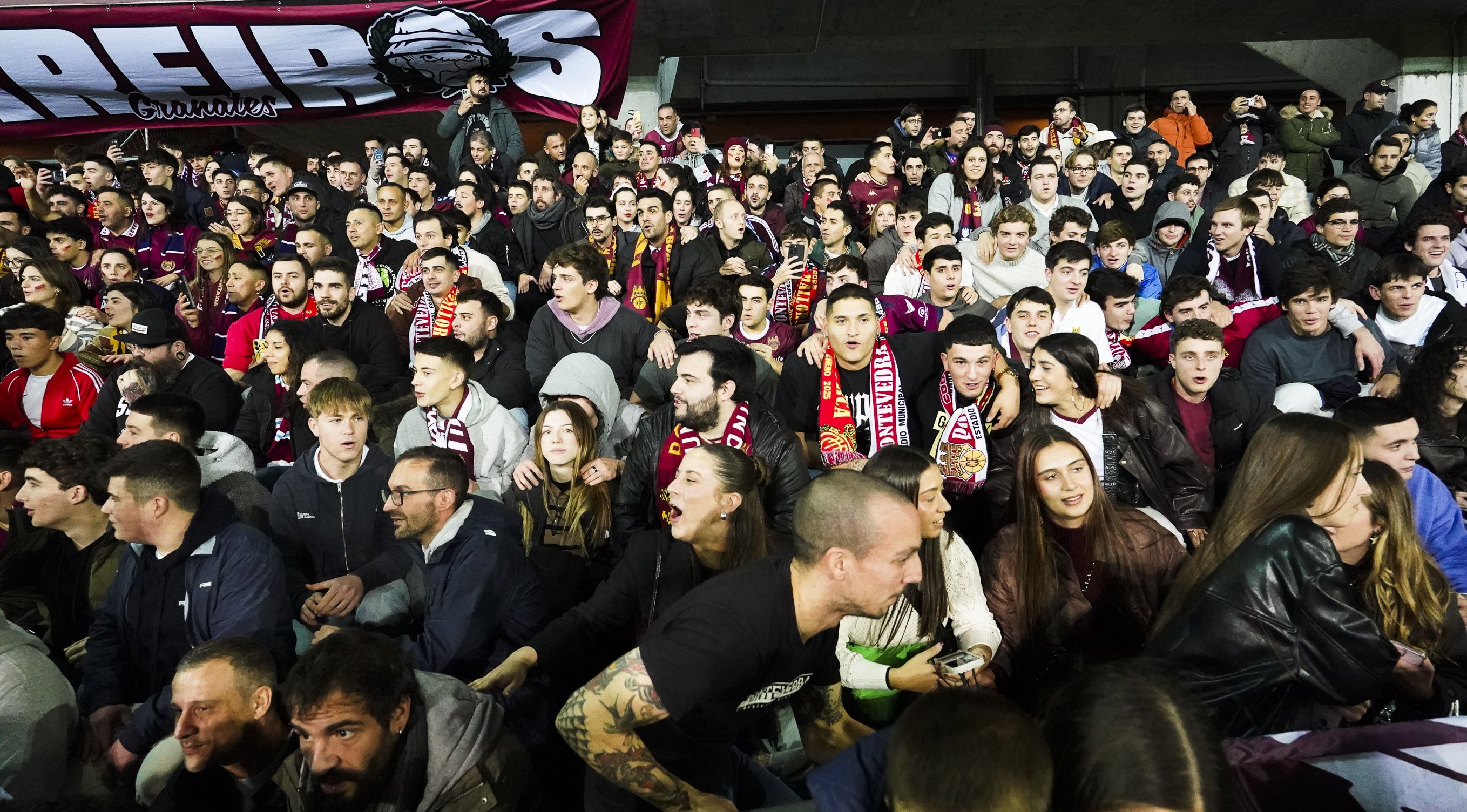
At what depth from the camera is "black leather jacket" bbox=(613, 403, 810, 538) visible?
3.64 meters

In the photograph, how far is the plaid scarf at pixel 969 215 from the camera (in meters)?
7.75

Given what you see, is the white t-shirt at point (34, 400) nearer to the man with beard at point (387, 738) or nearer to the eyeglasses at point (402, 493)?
the eyeglasses at point (402, 493)

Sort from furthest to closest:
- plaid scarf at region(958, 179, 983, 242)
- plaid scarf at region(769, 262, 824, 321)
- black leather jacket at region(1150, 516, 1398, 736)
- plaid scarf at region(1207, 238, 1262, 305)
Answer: plaid scarf at region(958, 179, 983, 242) → plaid scarf at region(1207, 238, 1262, 305) → plaid scarf at region(769, 262, 824, 321) → black leather jacket at region(1150, 516, 1398, 736)

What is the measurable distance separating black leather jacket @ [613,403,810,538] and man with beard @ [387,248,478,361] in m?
2.12

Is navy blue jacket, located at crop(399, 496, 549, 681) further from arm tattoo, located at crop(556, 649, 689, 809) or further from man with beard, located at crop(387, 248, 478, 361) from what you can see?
man with beard, located at crop(387, 248, 478, 361)

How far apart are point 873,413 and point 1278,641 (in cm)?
239

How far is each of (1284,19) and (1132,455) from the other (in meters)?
11.1

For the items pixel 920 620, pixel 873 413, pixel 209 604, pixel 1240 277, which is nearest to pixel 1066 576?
pixel 920 620

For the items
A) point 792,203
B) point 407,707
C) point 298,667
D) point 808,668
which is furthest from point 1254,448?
point 792,203

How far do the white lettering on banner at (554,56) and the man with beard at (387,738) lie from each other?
846 cm

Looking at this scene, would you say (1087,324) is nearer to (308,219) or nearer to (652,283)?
(652,283)

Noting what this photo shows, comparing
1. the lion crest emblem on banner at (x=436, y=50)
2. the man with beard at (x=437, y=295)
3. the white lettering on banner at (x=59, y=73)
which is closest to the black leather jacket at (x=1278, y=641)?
the man with beard at (x=437, y=295)

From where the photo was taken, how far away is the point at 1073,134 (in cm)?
1017

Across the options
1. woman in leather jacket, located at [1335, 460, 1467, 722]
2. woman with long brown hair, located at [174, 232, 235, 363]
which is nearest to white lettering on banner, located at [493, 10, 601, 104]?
woman with long brown hair, located at [174, 232, 235, 363]
